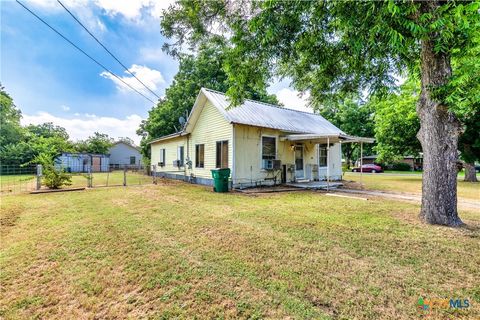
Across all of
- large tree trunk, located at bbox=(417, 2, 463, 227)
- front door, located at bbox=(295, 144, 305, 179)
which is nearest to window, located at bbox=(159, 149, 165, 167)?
front door, located at bbox=(295, 144, 305, 179)

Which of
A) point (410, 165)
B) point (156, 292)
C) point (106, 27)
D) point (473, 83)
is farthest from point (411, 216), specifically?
point (410, 165)

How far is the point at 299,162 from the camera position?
1282 cm

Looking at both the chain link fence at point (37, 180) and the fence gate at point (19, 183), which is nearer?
the fence gate at point (19, 183)

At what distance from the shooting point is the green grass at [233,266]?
2.24 m

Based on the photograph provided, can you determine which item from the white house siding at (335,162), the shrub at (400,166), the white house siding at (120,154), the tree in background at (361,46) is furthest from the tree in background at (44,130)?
the shrub at (400,166)

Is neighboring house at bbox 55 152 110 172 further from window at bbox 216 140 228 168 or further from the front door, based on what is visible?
the front door

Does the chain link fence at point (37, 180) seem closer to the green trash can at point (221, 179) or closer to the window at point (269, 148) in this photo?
the green trash can at point (221, 179)

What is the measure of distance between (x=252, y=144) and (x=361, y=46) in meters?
6.92

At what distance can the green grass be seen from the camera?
224 centimetres

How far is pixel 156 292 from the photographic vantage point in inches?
97.3

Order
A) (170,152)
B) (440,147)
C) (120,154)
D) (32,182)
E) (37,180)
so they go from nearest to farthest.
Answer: (440,147)
(37,180)
(32,182)
(170,152)
(120,154)

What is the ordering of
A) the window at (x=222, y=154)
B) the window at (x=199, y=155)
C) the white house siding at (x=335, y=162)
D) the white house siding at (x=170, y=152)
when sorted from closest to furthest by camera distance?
the window at (x=222, y=154) < the window at (x=199, y=155) < the white house siding at (x=335, y=162) < the white house siding at (x=170, y=152)

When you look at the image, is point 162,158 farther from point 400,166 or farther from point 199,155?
point 400,166

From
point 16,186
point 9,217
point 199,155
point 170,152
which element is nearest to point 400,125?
point 199,155
